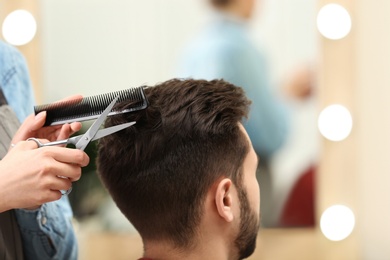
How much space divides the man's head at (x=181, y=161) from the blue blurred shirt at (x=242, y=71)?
112cm

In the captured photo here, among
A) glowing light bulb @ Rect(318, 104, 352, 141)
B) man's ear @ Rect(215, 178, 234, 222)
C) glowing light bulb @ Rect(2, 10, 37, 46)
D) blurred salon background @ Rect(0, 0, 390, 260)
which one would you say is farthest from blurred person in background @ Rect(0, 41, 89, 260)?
glowing light bulb @ Rect(318, 104, 352, 141)

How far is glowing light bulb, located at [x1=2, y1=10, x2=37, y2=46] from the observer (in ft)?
7.74

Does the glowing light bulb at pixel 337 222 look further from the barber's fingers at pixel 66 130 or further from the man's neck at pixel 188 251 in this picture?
the barber's fingers at pixel 66 130

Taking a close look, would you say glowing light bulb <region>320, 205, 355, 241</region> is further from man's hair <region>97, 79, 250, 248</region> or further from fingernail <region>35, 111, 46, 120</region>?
fingernail <region>35, 111, 46, 120</region>

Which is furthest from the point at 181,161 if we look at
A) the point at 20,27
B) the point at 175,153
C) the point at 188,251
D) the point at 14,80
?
the point at 20,27

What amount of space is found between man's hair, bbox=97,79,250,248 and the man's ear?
0.7 inches

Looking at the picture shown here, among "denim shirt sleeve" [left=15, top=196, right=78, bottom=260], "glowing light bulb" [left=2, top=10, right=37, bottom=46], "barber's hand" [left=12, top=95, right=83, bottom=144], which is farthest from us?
"glowing light bulb" [left=2, top=10, right=37, bottom=46]

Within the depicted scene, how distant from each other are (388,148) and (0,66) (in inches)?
56.8

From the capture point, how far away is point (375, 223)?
2301mm

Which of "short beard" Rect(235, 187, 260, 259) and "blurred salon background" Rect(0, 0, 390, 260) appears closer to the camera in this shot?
"short beard" Rect(235, 187, 260, 259)

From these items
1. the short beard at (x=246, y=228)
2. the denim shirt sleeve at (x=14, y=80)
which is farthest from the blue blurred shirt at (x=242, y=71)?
the short beard at (x=246, y=228)

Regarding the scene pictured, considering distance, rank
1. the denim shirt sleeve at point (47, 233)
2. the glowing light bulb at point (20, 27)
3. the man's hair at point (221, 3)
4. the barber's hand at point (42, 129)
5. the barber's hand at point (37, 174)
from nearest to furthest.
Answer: the barber's hand at point (37, 174), the barber's hand at point (42, 129), the denim shirt sleeve at point (47, 233), the man's hair at point (221, 3), the glowing light bulb at point (20, 27)

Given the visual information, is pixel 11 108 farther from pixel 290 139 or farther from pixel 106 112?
pixel 290 139

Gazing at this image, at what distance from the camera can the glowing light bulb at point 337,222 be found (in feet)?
7.43
